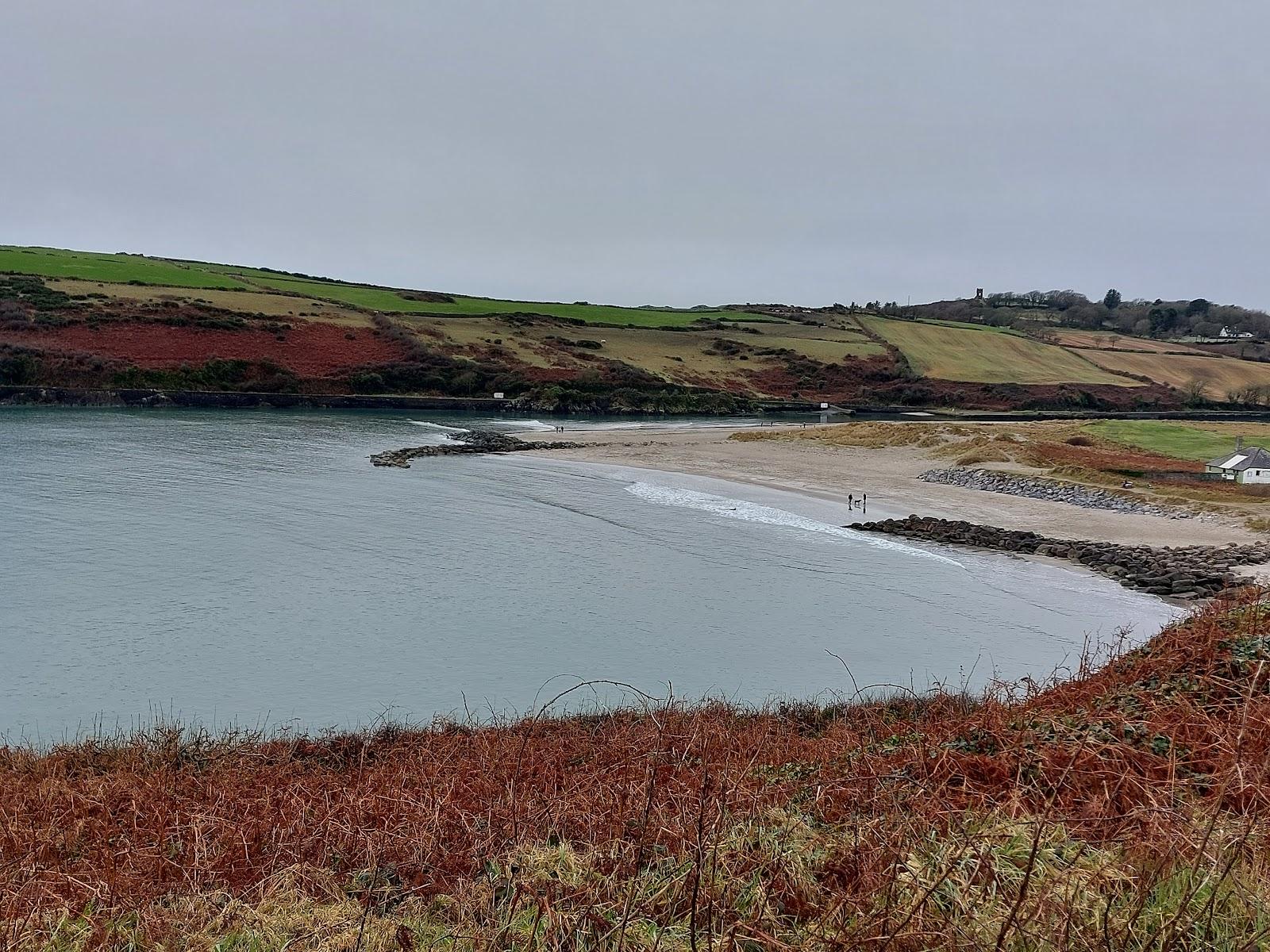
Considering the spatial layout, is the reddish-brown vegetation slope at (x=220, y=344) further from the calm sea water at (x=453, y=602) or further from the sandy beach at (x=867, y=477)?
the calm sea water at (x=453, y=602)

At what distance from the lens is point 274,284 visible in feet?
342

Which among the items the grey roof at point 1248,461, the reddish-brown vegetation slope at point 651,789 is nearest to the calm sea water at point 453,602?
the reddish-brown vegetation slope at point 651,789

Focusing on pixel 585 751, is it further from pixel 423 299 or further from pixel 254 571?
pixel 423 299

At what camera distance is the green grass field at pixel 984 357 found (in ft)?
315

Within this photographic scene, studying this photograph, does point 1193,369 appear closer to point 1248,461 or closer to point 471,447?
point 1248,461

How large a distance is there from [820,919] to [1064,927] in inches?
37.9

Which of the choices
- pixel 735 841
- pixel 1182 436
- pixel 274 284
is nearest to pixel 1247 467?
pixel 1182 436

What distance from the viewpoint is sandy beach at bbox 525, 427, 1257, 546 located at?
87.0ft

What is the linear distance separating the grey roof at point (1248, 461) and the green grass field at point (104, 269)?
94.8m

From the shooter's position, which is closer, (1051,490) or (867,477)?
(1051,490)

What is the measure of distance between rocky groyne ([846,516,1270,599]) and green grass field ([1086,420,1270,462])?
1936 centimetres

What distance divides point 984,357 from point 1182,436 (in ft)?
200

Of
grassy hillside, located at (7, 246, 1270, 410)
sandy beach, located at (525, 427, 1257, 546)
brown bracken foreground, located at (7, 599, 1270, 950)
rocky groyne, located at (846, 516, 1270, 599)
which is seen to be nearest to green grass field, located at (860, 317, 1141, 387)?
grassy hillside, located at (7, 246, 1270, 410)

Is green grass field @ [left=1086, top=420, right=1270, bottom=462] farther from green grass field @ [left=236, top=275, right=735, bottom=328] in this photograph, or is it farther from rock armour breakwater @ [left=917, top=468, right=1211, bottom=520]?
green grass field @ [left=236, top=275, right=735, bottom=328]
